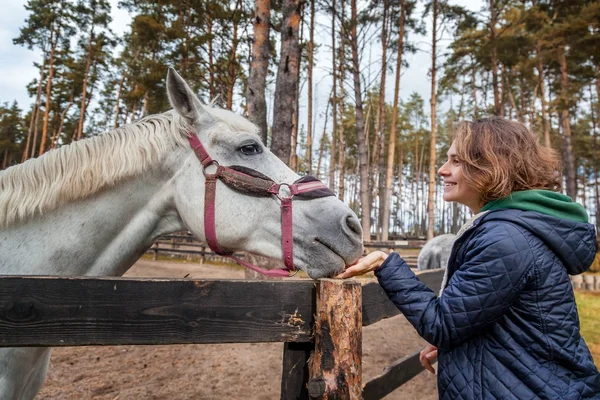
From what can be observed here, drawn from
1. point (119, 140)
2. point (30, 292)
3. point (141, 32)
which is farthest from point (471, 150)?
point (141, 32)

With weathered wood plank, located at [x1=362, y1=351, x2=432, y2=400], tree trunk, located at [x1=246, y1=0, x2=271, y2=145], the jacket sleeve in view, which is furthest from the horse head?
tree trunk, located at [x1=246, y1=0, x2=271, y2=145]

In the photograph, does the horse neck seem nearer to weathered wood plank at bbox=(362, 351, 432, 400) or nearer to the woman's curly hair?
the woman's curly hair

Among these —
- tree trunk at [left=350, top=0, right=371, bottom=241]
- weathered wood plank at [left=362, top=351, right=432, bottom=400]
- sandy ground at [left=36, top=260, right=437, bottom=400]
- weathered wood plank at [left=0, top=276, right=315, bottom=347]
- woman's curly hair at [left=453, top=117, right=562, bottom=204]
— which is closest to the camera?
weathered wood plank at [left=0, top=276, right=315, bottom=347]

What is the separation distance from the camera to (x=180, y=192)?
197cm

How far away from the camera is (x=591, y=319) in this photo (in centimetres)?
739

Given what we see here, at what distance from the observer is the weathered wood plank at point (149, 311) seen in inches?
44.1

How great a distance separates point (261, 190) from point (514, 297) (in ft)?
4.23

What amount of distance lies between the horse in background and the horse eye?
5213 millimetres

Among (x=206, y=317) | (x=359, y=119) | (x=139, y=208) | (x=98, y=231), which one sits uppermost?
(x=359, y=119)

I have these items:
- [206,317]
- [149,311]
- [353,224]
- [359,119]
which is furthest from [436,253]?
[359,119]

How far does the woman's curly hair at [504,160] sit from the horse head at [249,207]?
647mm

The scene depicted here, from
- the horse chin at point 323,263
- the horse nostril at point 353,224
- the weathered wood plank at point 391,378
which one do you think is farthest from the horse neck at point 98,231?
the weathered wood plank at point 391,378

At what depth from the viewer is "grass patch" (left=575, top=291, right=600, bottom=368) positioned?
226 inches

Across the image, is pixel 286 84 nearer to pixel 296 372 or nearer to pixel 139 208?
pixel 139 208
